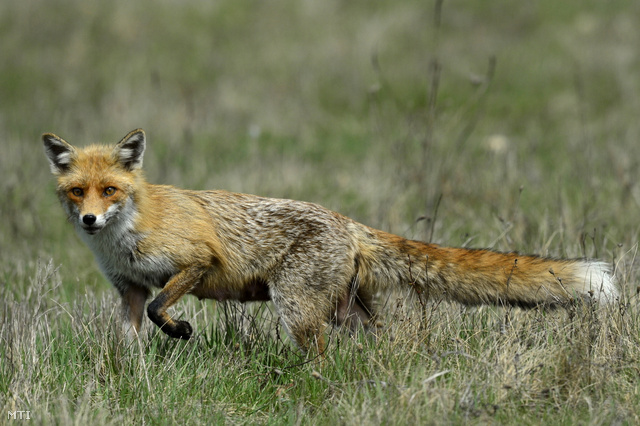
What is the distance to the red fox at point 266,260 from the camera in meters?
5.59

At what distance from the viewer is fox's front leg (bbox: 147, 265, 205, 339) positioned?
563cm

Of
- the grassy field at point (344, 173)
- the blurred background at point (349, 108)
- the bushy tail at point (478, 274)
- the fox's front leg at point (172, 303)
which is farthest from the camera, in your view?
the blurred background at point (349, 108)

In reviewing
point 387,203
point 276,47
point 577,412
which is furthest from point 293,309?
point 276,47

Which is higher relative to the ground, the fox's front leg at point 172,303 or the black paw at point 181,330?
the fox's front leg at point 172,303

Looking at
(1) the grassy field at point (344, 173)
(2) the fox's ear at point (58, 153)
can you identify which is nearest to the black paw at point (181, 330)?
(1) the grassy field at point (344, 173)

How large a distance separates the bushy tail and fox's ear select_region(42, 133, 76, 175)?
2637 millimetres

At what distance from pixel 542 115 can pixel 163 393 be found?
51.2ft

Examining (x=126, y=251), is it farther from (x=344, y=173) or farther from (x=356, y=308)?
(x=344, y=173)

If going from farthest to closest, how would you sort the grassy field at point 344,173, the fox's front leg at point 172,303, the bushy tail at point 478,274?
the fox's front leg at point 172,303 < the bushy tail at point 478,274 < the grassy field at point 344,173

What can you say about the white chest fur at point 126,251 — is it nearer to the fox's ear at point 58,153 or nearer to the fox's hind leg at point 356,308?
the fox's ear at point 58,153

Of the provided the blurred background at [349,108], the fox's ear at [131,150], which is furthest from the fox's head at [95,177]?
the blurred background at [349,108]

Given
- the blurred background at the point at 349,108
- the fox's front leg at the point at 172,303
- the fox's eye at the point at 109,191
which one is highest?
the fox's eye at the point at 109,191

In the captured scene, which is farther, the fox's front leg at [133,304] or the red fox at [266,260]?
the fox's front leg at [133,304]

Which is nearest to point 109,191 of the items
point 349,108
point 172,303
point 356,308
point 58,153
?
point 58,153
